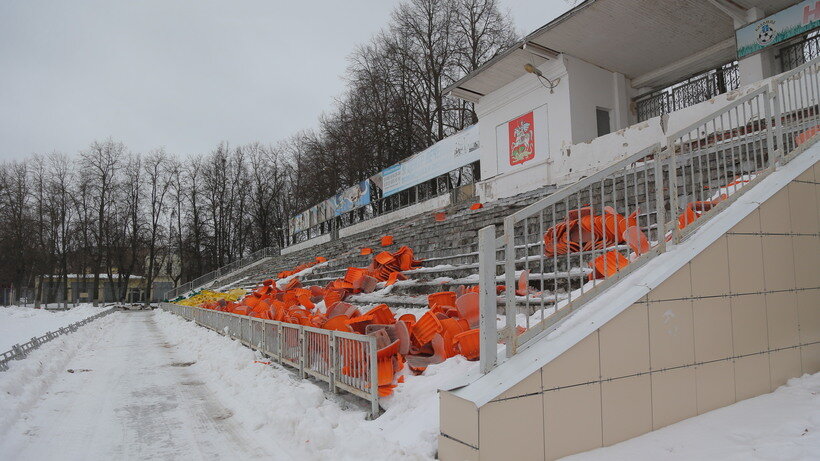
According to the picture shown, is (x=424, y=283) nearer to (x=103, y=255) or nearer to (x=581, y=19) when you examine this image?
(x=581, y=19)

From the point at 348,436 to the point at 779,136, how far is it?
18.1ft

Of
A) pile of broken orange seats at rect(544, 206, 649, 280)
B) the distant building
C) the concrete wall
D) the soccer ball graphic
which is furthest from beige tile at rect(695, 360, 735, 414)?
the distant building

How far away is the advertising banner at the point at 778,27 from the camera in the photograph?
11.6 m

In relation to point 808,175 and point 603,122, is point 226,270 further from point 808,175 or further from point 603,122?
point 808,175

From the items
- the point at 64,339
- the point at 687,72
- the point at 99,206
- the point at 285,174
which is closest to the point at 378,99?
the point at 285,174

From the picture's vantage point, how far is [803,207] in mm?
5145

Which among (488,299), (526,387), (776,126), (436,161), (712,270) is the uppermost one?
(436,161)

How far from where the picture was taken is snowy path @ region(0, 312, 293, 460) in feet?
15.4

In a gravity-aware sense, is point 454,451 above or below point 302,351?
below

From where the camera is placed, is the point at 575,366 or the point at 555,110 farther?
the point at 555,110

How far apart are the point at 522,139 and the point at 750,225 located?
1337 cm

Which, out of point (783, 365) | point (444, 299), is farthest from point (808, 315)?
point (444, 299)

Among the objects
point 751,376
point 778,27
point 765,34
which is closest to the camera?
point 751,376

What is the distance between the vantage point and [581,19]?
14250 millimetres
